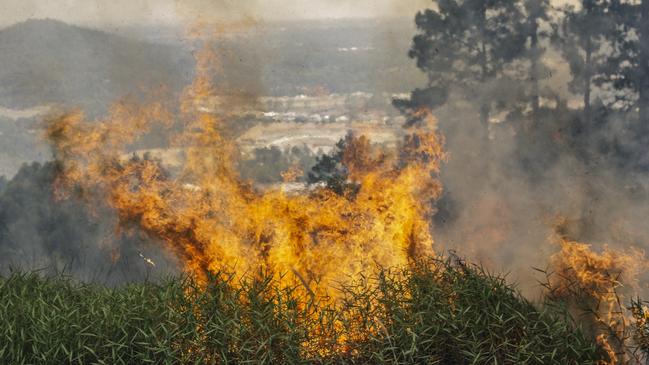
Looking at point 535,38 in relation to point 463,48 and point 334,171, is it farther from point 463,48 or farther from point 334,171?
point 334,171

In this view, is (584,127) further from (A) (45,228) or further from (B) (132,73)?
(A) (45,228)

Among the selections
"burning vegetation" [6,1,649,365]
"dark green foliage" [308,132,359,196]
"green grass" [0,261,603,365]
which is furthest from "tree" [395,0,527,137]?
"green grass" [0,261,603,365]

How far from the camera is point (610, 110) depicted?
19.4 metres

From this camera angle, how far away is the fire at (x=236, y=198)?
41.0ft

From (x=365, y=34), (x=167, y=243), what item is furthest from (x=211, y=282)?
(x=365, y=34)

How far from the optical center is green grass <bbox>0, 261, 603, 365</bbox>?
8.09 metres

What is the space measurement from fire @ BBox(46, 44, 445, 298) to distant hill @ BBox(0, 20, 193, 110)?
1.82ft

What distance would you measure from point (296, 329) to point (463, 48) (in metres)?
12.3

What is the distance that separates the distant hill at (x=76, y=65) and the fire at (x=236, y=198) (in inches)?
21.9

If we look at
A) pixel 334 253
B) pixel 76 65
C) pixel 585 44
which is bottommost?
pixel 334 253

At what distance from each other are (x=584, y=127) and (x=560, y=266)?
877 centimetres

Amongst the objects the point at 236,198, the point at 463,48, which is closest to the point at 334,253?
the point at 236,198

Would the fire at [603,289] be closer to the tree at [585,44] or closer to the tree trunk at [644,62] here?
the tree trunk at [644,62]

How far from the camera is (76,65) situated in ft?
62.5
